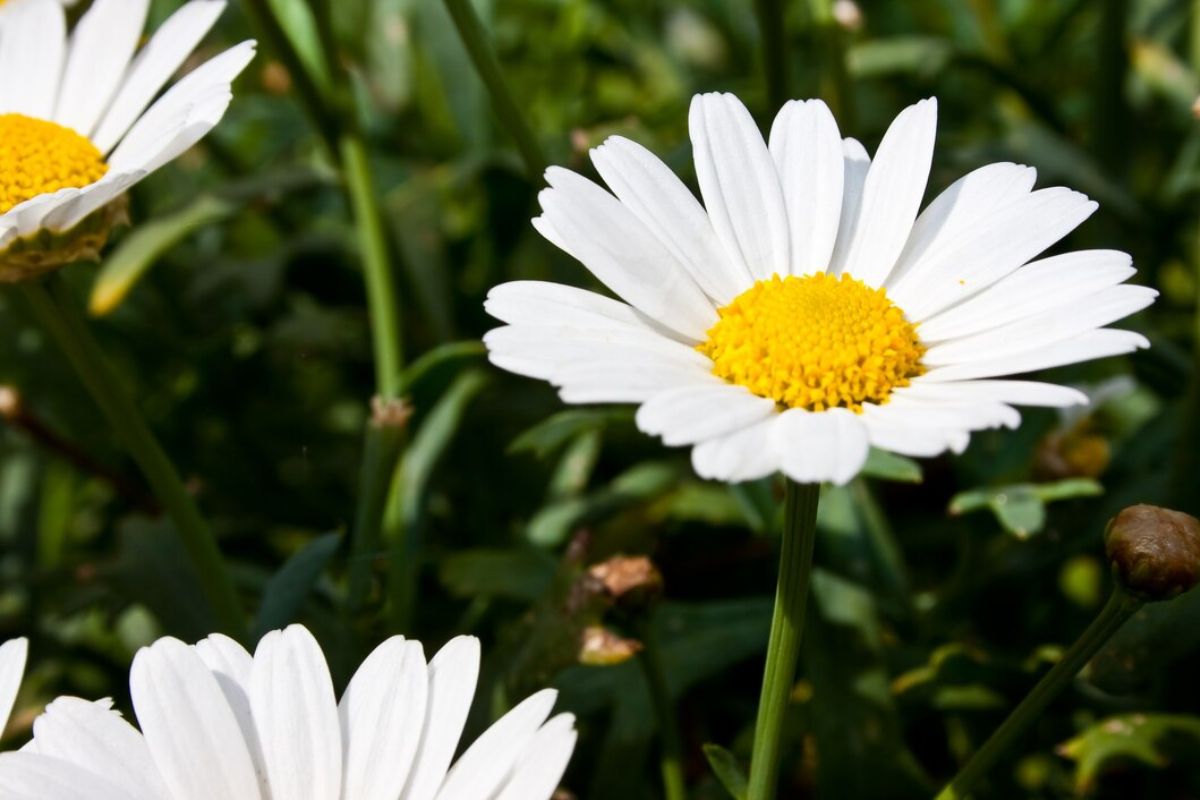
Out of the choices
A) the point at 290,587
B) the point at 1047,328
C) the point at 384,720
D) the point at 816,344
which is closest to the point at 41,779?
the point at 384,720

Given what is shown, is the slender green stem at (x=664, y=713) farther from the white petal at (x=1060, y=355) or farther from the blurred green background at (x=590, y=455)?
the white petal at (x=1060, y=355)

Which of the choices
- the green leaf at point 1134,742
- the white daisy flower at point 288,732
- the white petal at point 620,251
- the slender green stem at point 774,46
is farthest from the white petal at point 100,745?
the slender green stem at point 774,46

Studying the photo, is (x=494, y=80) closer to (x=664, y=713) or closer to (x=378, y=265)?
(x=378, y=265)

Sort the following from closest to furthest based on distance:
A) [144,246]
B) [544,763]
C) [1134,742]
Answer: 1. [544,763]
2. [1134,742]
3. [144,246]

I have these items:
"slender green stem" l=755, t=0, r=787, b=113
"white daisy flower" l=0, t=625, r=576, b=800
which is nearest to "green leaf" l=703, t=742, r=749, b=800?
"white daisy flower" l=0, t=625, r=576, b=800

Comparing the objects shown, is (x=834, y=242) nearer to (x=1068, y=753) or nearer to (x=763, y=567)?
(x=1068, y=753)

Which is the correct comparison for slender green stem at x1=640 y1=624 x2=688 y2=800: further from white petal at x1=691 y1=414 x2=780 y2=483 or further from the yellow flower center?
the yellow flower center

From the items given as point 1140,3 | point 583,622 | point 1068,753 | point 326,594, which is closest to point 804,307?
point 583,622
